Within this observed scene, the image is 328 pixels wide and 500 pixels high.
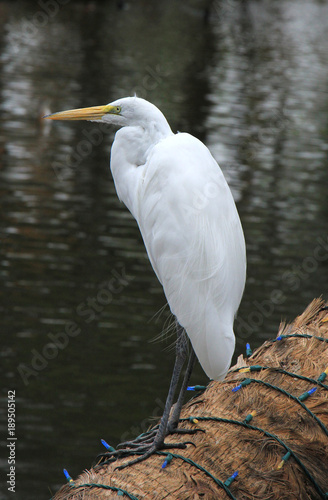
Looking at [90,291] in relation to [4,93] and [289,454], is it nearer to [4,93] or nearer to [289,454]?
[289,454]

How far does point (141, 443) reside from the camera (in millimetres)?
3049

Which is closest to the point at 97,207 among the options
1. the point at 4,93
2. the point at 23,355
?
the point at 23,355

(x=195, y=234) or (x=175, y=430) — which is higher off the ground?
(x=195, y=234)

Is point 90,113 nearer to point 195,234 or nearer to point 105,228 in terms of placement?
point 195,234

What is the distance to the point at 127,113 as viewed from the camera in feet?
9.84

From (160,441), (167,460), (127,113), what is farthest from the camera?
(127,113)

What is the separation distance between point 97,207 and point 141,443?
19.5 ft

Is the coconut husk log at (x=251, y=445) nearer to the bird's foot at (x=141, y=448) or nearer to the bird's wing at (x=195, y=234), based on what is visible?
the bird's foot at (x=141, y=448)
